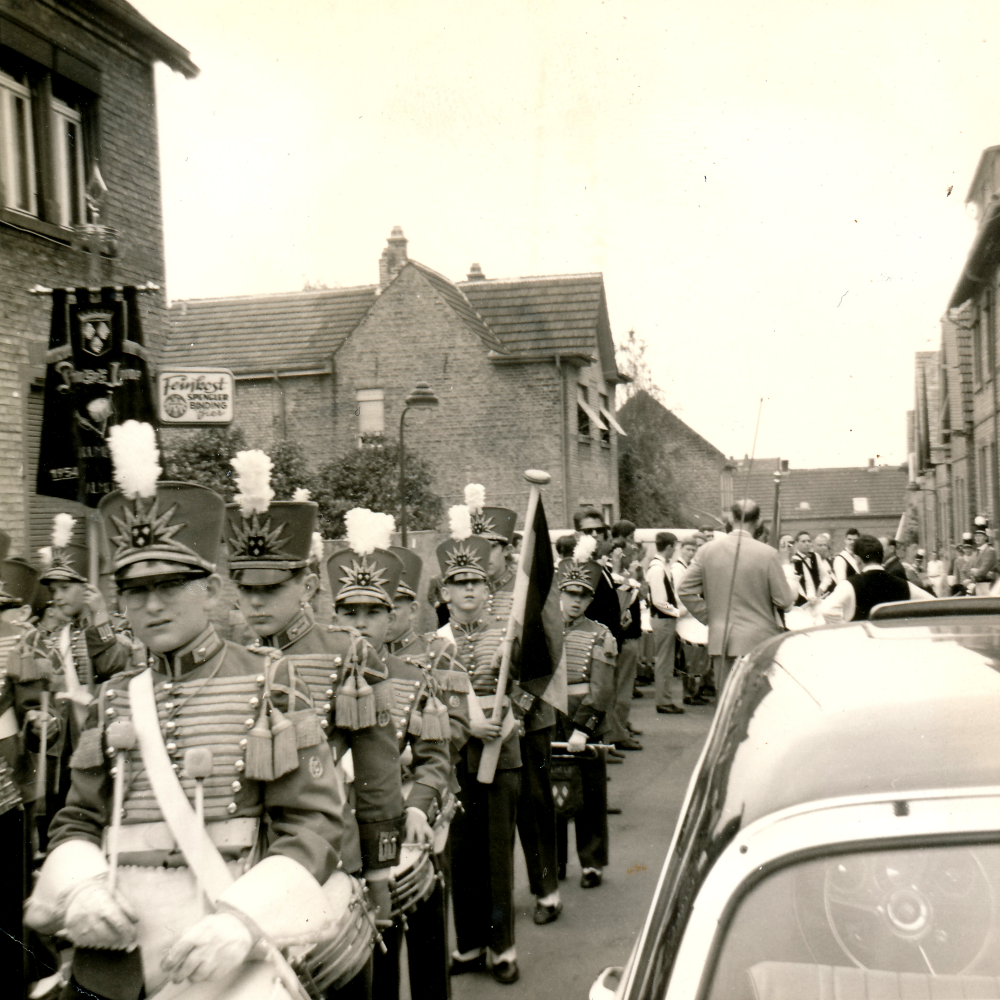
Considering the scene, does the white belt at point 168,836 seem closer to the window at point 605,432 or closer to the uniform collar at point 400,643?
the uniform collar at point 400,643

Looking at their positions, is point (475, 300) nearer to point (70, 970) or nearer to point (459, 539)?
point (459, 539)

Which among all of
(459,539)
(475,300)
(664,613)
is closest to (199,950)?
(459,539)

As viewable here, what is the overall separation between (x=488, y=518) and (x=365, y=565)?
11.1 ft

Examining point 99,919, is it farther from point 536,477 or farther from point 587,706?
point 587,706

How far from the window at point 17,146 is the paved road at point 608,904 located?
7523 millimetres

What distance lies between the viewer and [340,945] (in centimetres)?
299

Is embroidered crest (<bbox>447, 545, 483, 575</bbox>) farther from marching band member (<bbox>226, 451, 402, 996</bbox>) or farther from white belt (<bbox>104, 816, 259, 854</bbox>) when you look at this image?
white belt (<bbox>104, 816, 259, 854</bbox>)

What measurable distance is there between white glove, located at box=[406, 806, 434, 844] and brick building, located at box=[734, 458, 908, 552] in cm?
5692

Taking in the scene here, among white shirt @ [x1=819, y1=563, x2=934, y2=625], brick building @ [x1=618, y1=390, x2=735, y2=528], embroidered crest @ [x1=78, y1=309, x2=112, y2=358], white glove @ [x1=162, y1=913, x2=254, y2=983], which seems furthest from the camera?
brick building @ [x1=618, y1=390, x2=735, y2=528]

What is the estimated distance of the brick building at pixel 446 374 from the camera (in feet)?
94.3

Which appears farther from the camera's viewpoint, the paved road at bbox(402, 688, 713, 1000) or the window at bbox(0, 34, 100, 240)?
the window at bbox(0, 34, 100, 240)

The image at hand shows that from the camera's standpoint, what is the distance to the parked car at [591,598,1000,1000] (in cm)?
165

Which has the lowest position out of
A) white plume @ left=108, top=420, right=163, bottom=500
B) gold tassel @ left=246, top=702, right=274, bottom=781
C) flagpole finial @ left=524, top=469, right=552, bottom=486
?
gold tassel @ left=246, top=702, right=274, bottom=781

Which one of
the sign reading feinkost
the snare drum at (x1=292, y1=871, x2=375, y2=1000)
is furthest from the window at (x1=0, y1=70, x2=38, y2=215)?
the snare drum at (x1=292, y1=871, x2=375, y2=1000)
